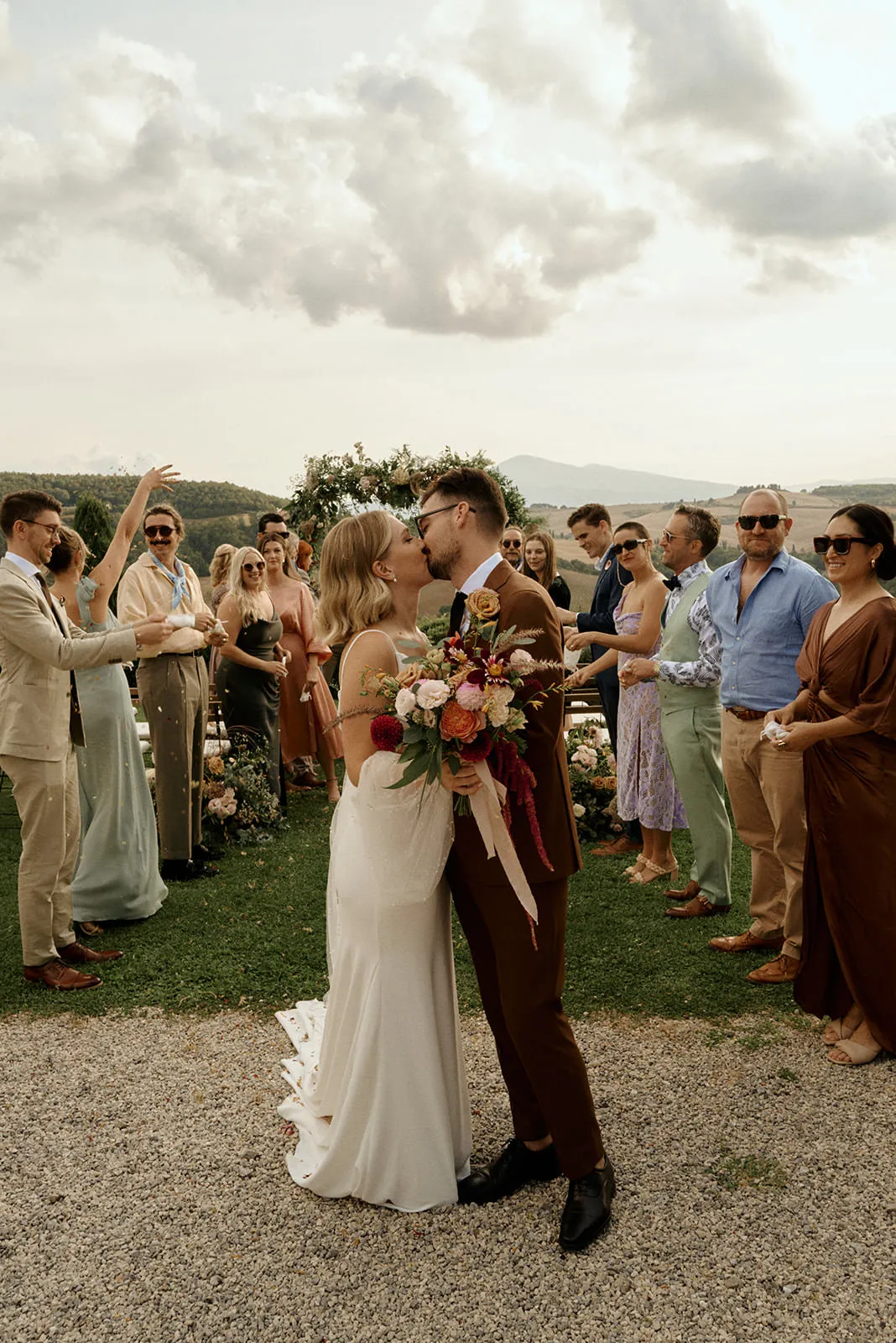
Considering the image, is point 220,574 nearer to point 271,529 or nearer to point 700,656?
point 271,529

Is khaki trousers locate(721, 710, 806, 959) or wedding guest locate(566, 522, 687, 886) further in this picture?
wedding guest locate(566, 522, 687, 886)

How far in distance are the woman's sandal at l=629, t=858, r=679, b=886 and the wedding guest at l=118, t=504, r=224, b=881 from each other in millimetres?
3557

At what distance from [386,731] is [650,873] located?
4687mm

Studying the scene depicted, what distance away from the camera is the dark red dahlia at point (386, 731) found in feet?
9.29

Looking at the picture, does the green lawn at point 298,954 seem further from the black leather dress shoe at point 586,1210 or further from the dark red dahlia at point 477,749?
the dark red dahlia at point 477,749

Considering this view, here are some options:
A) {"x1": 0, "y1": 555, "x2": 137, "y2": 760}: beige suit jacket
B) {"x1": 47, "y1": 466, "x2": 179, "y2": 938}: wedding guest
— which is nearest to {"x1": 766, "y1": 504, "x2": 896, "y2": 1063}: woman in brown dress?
{"x1": 0, "y1": 555, "x2": 137, "y2": 760}: beige suit jacket

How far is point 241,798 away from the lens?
841 cm

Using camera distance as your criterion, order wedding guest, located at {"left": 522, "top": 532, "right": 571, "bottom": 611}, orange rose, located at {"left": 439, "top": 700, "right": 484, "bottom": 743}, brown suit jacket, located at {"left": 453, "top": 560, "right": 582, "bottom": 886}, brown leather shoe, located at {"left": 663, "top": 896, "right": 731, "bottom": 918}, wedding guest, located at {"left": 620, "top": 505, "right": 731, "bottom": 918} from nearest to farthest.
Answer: orange rose, located at {"left": 439, "top": 700, "right": 484, "bottom": 743}, brown suit jacket, located at {"left": 453, "top": 560, "right": 582, "bottom": 886}, wedding guest, located at {"left": 620, "top": 505, "right": 731, "bottom": 918}, brown leather shoe, located at {"left": 663, "top": 896, "right": 731, "bottom": 918}, wedding guest, located at {"left": 522, "top": 532, "right": 571, "bottom": 611}

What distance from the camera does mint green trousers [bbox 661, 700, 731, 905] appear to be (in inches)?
240

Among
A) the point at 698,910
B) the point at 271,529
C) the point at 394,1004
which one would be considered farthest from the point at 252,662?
the point at 394,1004

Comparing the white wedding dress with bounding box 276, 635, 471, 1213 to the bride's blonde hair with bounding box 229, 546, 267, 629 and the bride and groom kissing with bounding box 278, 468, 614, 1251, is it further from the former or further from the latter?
the bride's blonde hair with bounding box 229, 546, 267, 629

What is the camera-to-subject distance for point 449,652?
2854mm

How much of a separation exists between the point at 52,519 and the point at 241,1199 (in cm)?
373

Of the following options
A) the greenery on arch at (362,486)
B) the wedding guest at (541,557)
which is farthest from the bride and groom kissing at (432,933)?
the greenery on arch at (362,486)
